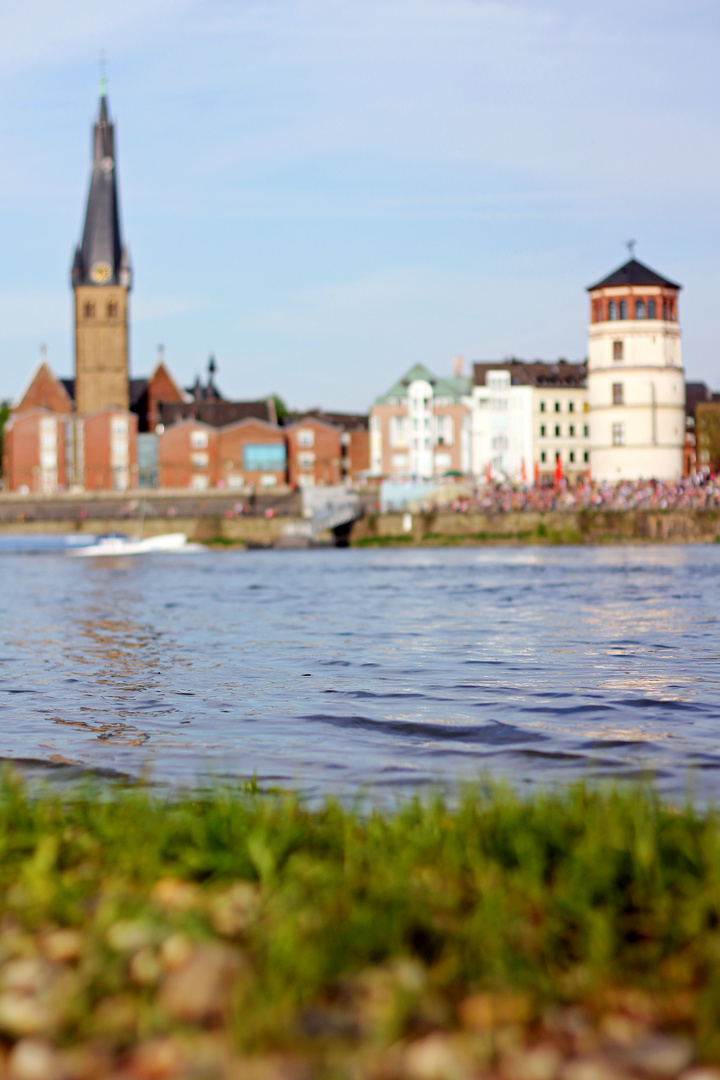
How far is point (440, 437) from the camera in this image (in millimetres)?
152375

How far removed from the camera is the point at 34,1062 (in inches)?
178

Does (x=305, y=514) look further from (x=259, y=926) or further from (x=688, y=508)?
(x=259, y=926)

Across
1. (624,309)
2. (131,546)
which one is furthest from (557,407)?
(131,546)

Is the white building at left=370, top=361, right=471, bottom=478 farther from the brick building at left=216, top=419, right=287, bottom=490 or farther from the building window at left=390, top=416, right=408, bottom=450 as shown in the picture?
the brick building at left=216, top=419, right=287, bottom=490

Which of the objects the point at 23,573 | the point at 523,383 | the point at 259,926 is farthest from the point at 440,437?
the point at 259,926

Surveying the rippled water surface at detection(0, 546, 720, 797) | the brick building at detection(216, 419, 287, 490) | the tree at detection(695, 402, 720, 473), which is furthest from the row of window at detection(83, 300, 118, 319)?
the rippled water surface at detection(0, 546, 720, 797)

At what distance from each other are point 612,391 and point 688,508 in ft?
77.5

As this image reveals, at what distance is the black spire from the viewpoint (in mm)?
162125

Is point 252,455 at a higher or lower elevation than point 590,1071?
higher

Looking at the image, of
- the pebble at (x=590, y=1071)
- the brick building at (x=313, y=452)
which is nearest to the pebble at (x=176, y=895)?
the pebble at (x=590, y=1071)

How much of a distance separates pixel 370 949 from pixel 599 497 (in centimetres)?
10523

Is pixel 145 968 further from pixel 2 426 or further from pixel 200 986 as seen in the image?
pixel 2 426

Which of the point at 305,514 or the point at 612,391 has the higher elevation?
the point at 612,391

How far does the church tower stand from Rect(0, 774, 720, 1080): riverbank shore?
506 feet
